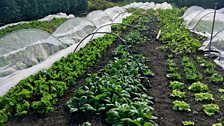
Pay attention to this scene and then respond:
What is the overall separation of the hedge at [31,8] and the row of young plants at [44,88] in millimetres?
11390

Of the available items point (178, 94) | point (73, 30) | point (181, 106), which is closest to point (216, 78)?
point (178, 94)

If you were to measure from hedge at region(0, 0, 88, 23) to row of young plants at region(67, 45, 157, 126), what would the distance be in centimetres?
1351

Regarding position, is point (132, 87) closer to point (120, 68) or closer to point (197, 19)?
point (120, 68)

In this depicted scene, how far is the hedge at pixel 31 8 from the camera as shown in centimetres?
1897

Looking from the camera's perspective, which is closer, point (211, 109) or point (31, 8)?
point (211, 109)

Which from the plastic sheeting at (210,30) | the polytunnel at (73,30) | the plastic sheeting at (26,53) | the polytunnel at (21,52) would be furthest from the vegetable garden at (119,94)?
the polytunnel at (73,30)

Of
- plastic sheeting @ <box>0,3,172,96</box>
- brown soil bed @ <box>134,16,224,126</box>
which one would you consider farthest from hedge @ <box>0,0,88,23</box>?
brown soil bed @ <box>134,16,224,126</box>

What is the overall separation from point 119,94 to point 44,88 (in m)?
1.62

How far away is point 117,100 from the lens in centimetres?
586

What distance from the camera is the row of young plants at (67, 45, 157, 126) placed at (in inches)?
209

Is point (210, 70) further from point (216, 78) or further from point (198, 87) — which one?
point (198, 87)

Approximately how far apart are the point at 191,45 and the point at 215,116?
554 cm

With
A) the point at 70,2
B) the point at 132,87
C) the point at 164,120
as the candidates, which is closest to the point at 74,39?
the point at 132,87

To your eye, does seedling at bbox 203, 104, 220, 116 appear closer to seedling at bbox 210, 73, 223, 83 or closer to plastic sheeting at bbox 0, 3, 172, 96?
seedling at bbox 210, 73, 223, 83
